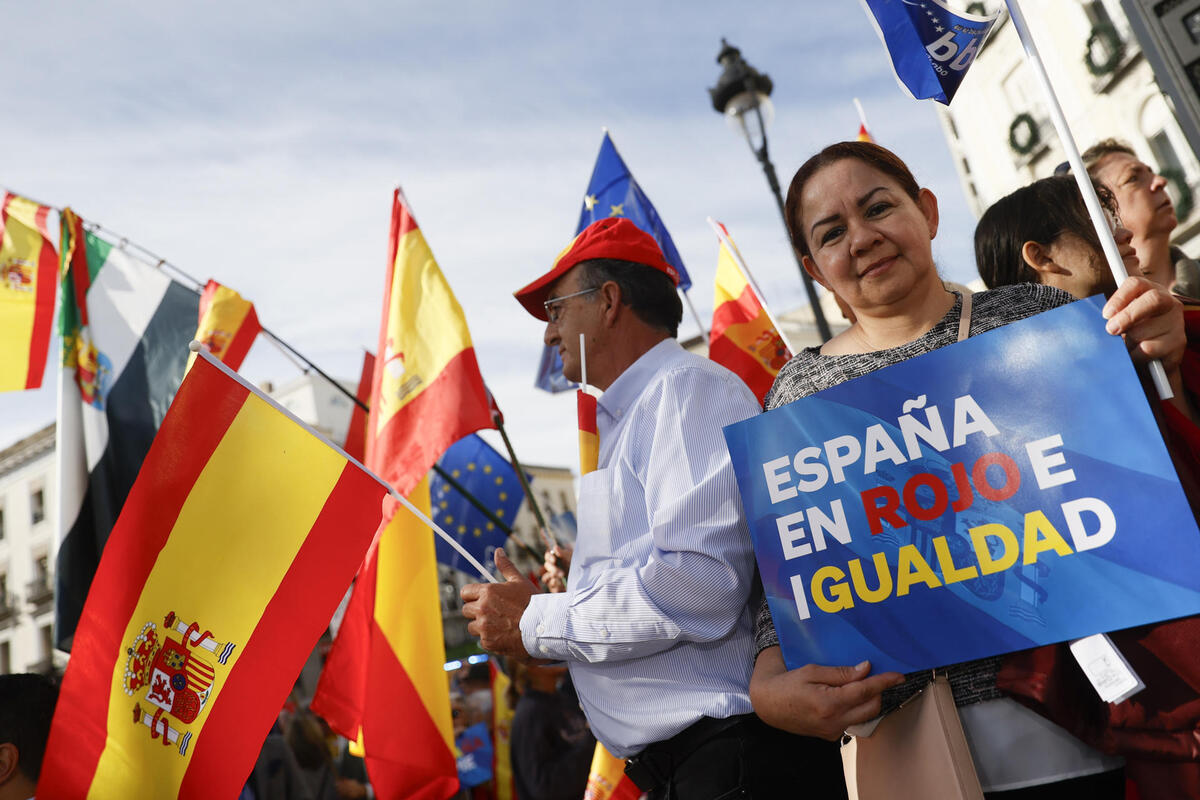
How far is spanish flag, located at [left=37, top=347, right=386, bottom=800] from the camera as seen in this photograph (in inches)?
102

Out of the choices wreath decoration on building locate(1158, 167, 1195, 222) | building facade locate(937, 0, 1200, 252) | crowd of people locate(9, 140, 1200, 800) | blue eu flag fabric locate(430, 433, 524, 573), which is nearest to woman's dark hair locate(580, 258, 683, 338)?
crowd of people locate(9, 140, 1200, 800)

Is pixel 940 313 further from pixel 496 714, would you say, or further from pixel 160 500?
pixel 496 714

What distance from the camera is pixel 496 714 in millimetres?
8344

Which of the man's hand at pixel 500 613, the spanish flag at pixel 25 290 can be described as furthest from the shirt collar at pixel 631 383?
the spanish flag at pixel 25 290

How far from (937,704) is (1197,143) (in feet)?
8.52

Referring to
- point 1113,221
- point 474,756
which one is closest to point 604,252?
point 1113,221

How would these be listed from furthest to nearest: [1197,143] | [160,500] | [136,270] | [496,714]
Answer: [496,714]
[136,270]
[1197,143]
[160,500]

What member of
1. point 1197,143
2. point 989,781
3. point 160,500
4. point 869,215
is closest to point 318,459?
point 160,500

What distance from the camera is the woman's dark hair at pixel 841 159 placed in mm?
1987

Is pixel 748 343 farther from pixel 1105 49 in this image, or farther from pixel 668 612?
pixel 1105 49

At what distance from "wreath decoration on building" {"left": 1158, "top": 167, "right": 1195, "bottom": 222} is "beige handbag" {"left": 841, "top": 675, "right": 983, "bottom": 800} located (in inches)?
687

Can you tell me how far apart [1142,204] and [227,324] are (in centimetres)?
453

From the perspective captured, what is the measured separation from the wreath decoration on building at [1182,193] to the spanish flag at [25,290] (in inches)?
656

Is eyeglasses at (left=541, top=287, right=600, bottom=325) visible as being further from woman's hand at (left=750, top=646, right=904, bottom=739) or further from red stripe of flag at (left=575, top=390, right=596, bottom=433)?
woman's hand at (left=750, top=646, right=904, bottom=739)
